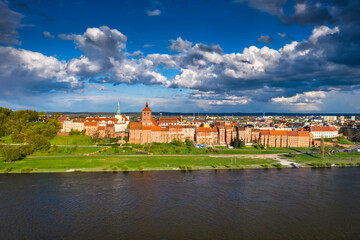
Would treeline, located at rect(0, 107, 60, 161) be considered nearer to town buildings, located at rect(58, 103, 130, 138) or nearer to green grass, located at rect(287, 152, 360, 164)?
town buildings, located at rect(58, 103, 130, 138)

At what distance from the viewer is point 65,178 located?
5531cm

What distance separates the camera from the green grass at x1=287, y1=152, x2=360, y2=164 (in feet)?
256

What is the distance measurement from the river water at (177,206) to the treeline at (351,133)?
81.1 m

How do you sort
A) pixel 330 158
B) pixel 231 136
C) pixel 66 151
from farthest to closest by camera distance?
pixel 231 136
pixel 330 158
pixel 66 151

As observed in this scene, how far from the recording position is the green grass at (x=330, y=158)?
78000mm

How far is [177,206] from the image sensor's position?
4081 centimetres

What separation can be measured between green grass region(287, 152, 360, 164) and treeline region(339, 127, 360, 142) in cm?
4257

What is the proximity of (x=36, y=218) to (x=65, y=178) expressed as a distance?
19743 mm

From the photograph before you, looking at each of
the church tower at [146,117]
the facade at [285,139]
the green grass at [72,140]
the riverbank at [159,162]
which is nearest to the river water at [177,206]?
the riverbank at [159,162]

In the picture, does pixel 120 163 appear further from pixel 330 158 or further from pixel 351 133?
pixel 351 133

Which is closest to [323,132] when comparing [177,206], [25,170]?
[177,206]

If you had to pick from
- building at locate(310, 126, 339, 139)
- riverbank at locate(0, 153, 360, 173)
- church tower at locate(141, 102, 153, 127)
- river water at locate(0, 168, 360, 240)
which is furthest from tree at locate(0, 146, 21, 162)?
building at locate(310, 126, 339, 139)

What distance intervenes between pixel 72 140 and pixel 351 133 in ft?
426

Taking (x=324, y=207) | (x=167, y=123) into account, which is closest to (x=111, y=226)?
(x=324, y=207)
